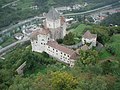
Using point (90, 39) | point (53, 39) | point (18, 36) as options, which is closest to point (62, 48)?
point (53, 39)

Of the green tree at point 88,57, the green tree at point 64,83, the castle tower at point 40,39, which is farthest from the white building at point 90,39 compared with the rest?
the green tree at point 64,83

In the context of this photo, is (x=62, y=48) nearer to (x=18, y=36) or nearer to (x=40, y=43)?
(x=40, y=43)

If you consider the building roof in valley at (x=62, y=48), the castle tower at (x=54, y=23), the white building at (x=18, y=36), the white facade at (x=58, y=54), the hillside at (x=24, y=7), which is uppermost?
the castle tower at (x=54, y=23)

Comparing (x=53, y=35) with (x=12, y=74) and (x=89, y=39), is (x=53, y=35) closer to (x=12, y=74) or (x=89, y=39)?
(x=89, y=39)

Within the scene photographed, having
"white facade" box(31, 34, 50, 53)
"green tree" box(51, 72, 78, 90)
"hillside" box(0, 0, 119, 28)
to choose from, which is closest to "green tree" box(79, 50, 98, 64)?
"white facade" box(31, 34, 50, 53)

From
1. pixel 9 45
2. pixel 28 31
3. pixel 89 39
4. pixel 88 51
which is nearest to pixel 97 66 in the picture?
pixel 88 51

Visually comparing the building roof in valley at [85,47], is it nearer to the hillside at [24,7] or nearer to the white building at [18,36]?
the white building at [18,36]

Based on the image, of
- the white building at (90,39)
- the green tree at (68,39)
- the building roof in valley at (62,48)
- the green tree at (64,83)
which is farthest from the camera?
the green tree at (68,39)

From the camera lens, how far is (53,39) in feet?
137

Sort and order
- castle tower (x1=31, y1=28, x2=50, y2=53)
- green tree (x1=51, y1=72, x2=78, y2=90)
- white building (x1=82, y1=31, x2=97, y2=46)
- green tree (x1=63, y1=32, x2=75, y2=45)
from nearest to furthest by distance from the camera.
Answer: green tree (x1=51, y1=72, x2=78, y2=90) < white building (x1=82, y1=31, x2=97, y2=46) < castle tower (x1=31, y1=28, x2=50, y2=53) < green tree (x1=63, y1=32, x2=75, y2=45)

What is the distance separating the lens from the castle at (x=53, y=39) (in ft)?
127

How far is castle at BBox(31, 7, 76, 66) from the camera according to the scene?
3870 centimetres

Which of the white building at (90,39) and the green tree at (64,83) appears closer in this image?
the green tree at (64,83)

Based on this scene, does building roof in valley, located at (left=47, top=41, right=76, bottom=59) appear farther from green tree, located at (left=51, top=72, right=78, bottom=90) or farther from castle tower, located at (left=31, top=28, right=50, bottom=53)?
green tree, located at (left=51, top=72, right=78, bottom=90)
